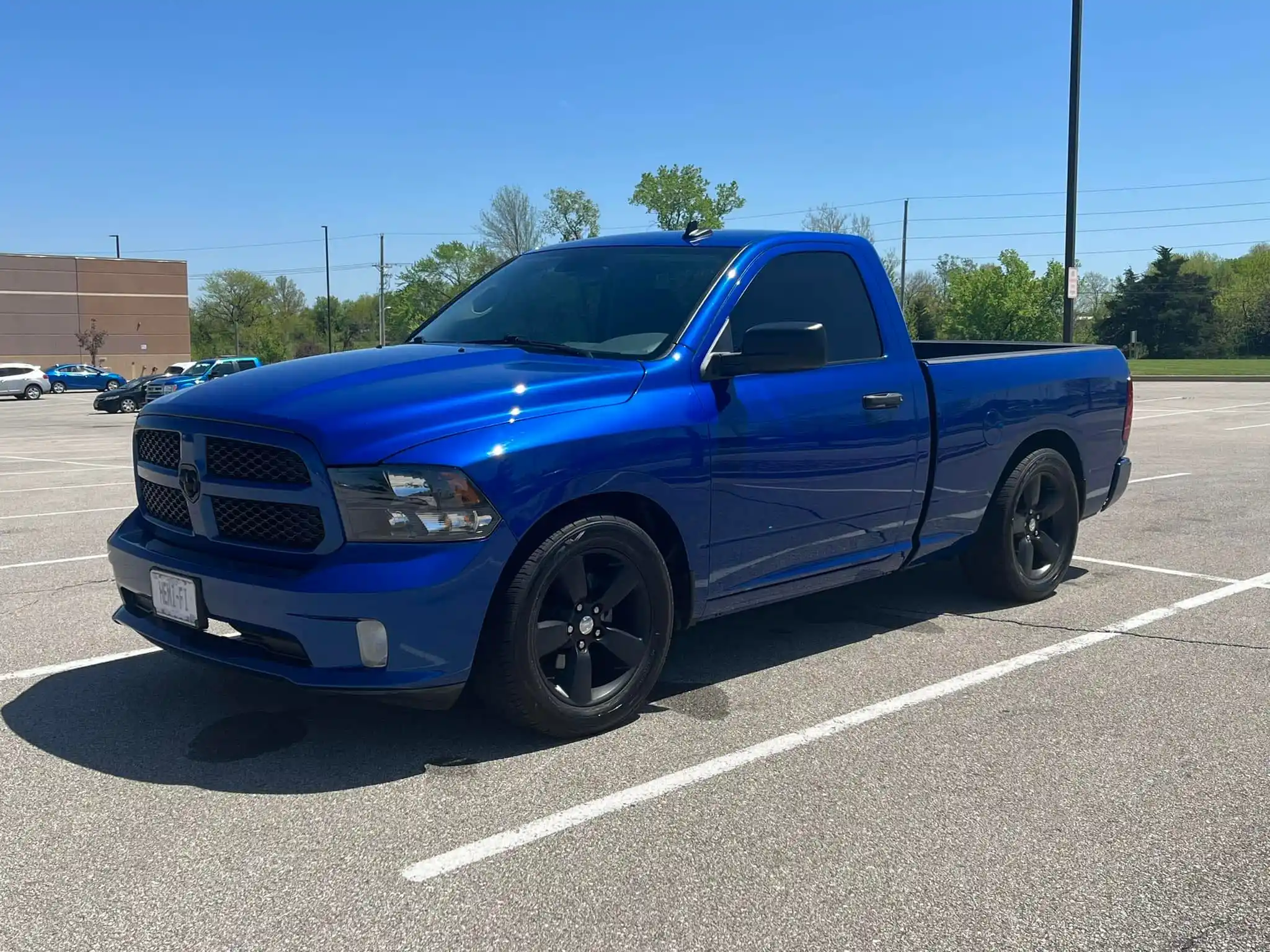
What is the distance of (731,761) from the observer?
399 centimetres

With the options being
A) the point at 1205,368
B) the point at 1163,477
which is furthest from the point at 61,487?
the point at 1205,368

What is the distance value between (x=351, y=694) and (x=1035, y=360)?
13.9ft

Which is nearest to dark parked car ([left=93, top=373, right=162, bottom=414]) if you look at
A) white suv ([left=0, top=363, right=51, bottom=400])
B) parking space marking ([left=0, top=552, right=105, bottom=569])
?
white suv ([left=0, top=363, right=51, bottom=400])

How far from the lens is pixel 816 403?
4918 millimetres

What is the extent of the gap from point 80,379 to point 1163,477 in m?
57.4

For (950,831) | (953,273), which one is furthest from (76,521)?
Answer: (953,273)

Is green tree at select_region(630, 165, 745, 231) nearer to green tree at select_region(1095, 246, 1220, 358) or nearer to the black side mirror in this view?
green tree at select_region(1095, 246, 1220, 358)

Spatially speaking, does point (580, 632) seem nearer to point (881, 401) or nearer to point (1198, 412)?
point (881, 401)

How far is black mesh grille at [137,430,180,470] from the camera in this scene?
425 cm

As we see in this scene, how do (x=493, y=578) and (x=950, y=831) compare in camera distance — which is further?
(x=493, y=578)

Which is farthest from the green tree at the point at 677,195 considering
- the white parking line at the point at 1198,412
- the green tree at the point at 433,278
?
the white parking line at the point at 1198,412

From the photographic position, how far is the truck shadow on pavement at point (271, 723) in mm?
3877

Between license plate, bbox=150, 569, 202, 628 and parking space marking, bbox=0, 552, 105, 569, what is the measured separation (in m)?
3.95

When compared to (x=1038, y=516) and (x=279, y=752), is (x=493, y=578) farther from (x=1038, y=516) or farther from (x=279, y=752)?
(x=1038, y=516)
